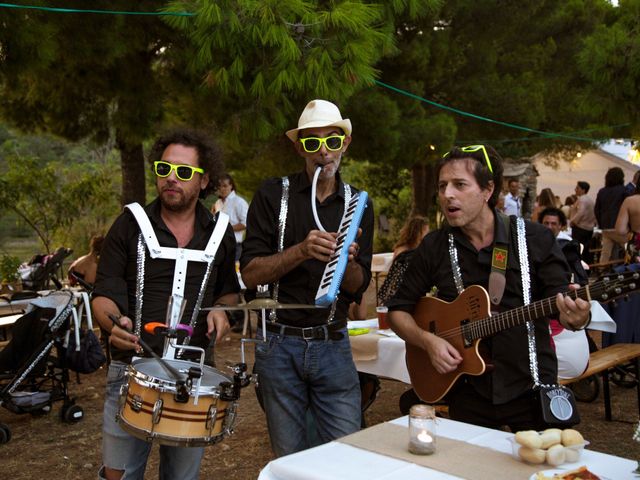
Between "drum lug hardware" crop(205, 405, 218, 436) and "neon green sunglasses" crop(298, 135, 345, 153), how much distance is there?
116cm

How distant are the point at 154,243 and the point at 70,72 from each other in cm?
681

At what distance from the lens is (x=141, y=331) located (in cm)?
295

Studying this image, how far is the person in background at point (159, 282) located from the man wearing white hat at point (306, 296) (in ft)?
0.68

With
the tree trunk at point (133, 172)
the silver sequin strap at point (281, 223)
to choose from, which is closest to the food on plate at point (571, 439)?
the silver sequin strap at point (281, 223)

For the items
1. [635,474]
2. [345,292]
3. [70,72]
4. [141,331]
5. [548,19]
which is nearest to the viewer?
[635,474]

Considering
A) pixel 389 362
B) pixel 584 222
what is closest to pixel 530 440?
pixel 389 362

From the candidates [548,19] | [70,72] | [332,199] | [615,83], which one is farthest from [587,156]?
[332,199]

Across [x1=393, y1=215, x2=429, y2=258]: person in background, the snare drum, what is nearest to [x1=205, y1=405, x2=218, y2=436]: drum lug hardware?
the snare drum

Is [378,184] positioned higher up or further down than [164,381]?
higher up

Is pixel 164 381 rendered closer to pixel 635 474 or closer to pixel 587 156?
pixel 635 474

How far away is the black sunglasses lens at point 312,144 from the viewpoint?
307 centimetres

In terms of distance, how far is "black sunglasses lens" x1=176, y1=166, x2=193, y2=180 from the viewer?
306 cm

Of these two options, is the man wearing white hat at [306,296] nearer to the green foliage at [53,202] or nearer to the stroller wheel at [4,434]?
the stroller wheel at [4,434]

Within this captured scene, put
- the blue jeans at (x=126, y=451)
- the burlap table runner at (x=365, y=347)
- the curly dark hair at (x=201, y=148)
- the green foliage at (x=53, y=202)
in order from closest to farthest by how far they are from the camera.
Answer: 1. the blue jeans at (x=126, y=451)
2. the curly dark hair at (x=201, y=148)
3. the burlap table runner at (x=365, y=347)
4. the green foliage at (x=53, y=202)
